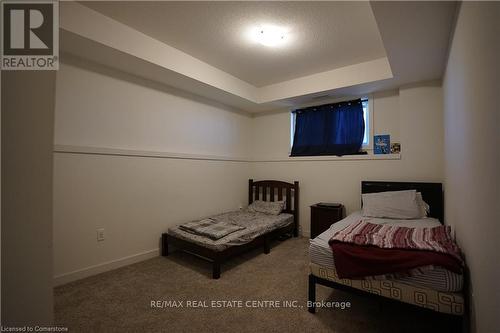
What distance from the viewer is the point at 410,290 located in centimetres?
141

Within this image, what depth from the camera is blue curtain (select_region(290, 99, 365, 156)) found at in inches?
132

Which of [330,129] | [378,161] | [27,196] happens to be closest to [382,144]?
[378,161]

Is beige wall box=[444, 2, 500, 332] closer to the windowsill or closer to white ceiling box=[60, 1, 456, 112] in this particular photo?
white ceiling box=[60, 1, 456, 112]

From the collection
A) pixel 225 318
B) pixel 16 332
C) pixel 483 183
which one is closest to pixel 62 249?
pixel 225 318

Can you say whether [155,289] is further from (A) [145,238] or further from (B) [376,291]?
(B) [376,291]

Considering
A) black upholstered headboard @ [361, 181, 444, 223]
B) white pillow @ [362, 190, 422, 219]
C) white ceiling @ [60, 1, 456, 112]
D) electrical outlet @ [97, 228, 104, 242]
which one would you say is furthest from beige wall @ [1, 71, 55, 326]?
black upholstered headboard @ [361, 181, 444, 223]

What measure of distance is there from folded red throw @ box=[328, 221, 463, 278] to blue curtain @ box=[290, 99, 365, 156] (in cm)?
178

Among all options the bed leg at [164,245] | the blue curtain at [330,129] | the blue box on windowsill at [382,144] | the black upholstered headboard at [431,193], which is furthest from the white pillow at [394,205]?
the bed leg at [164,245]

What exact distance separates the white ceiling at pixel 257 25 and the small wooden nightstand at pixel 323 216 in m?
1.85

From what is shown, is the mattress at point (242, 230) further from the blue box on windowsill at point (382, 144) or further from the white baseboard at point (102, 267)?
the blue box on windowsill at point (382, 144)

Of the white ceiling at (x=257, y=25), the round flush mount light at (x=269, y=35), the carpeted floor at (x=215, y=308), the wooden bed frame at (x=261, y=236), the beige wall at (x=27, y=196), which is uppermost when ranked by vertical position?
the white ceiling at (x=257, y=25)

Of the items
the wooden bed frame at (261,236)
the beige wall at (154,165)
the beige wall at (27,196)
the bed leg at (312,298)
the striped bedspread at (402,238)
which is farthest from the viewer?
the wooden bed frame at (261,236)

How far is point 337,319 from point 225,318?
30.9 inches

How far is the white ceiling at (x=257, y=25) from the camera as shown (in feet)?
6.20
